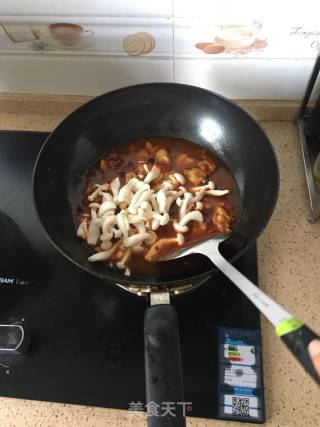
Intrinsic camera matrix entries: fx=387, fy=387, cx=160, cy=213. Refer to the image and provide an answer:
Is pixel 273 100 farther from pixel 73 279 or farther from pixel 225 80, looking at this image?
pixel 73 279

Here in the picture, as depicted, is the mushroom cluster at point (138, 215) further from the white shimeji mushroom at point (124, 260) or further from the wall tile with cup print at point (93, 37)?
the wall tile with cup print at point (93, 37)

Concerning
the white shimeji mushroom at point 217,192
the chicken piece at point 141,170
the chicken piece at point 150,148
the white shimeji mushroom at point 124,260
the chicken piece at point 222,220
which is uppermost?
the chicken piece at point 150,148

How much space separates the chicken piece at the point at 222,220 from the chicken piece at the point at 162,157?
16 centimetres

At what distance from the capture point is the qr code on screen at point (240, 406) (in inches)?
23.7

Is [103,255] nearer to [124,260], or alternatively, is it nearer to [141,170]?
[124,260]

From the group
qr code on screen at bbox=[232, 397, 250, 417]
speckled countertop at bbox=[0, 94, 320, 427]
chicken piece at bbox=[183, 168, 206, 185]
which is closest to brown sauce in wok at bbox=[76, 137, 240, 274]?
chicken piece at bbox=[183, 168, 206, 185]

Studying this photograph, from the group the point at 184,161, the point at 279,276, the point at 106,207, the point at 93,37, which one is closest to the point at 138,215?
the point at 106,207

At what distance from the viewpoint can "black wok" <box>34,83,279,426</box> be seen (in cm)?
62

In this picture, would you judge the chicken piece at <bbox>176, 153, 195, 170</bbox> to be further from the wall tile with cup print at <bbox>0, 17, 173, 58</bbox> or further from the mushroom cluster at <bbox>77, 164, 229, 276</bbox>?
the wall tile with cup print at <bbox>0, 17, 173, 58</bbox>

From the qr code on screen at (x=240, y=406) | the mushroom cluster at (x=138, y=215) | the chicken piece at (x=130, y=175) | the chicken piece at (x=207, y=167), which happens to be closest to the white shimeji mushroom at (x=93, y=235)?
the mushroom cluster at (x=138, y=215)

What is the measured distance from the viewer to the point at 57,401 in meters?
0.64

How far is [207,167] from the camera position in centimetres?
78

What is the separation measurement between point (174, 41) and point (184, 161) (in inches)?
9.6

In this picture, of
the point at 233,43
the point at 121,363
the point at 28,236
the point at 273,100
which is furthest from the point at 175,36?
the point at 121,363
